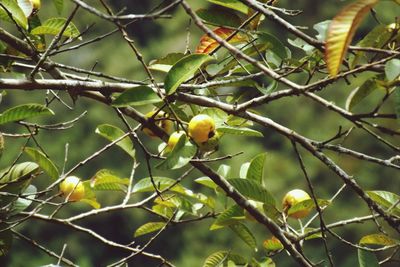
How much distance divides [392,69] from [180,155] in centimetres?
37

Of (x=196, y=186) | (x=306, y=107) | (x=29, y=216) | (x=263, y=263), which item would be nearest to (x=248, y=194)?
(x=263, y=263)

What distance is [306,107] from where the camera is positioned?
930 cm

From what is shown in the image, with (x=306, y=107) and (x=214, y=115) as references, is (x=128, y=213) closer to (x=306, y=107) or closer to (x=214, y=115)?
(x=306, y=107)

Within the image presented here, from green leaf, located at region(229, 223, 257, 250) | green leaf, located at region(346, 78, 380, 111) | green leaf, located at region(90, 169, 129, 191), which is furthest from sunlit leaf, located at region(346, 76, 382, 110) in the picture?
green leaf, located at region(90, 169, 129, 191)

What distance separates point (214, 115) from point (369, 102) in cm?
767

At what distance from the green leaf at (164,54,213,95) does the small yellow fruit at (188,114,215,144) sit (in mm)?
83

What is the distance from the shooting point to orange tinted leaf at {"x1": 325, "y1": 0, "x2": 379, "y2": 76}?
2.41 feet

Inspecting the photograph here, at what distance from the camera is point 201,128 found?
1.17 m

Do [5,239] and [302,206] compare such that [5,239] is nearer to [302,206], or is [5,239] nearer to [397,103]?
[302,206]

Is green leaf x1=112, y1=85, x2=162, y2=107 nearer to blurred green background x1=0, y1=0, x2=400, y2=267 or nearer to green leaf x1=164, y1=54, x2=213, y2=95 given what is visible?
green leaf x1=164, y1=54, x2=213, y2=95

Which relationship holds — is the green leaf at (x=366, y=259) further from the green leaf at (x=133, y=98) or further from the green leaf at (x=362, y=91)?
the green leaf at (x=133, y=98)

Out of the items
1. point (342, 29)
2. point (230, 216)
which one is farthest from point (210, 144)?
point (342, 29)

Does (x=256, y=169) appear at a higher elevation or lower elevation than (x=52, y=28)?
lower

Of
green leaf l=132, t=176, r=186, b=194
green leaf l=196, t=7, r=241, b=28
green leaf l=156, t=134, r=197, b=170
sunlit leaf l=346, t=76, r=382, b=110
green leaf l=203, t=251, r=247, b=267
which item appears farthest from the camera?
green leaf l=132, t=176, r=186, b=194
